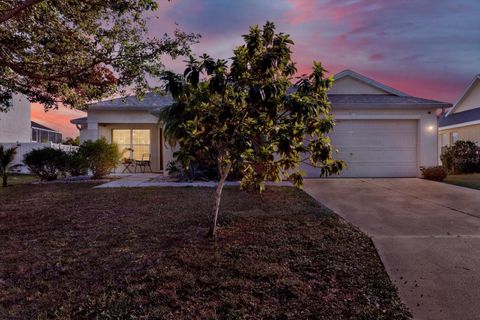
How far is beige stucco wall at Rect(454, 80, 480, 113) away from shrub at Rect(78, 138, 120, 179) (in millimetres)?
24208

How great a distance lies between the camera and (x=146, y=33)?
8.52m

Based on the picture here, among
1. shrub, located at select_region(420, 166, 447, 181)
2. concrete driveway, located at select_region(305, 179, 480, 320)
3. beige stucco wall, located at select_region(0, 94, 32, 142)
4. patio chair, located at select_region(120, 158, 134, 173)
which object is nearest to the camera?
concrete driveway, located at select_region(305, 179, 480, 320)

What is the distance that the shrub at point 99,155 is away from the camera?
1345 centimetres

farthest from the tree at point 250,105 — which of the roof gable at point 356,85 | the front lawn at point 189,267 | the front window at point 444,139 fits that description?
the front window at point 444,139

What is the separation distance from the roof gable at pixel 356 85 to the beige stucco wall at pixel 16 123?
2319 cm

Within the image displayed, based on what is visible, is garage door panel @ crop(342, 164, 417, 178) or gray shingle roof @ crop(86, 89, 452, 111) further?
garage door panel @ crop(342, 164, 417, 178)

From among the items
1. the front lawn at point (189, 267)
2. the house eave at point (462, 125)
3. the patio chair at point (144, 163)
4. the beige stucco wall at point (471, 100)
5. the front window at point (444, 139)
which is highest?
the beige stucco wall at point (471, 100)

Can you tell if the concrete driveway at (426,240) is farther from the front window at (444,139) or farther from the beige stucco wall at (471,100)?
the beige stucco wall at (471,100)

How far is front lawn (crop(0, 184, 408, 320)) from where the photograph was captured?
312 cm

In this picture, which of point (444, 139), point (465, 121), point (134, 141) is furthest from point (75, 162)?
point (444, 139)

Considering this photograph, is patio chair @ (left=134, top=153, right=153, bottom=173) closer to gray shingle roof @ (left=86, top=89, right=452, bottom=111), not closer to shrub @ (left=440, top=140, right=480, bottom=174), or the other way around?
gray shingle roof @ (left=86, top=89, right=452, bottom=111)

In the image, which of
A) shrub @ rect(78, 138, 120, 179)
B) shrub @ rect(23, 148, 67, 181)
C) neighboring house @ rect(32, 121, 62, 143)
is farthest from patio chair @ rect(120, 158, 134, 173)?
neighboring house @ rect(32, 121, 62, 143)

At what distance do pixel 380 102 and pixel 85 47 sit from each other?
37.1ft

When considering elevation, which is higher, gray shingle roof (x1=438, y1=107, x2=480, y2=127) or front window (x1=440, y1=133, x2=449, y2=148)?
gray shingle roof (x1=438, y1=107, x2=480, y2=127)
